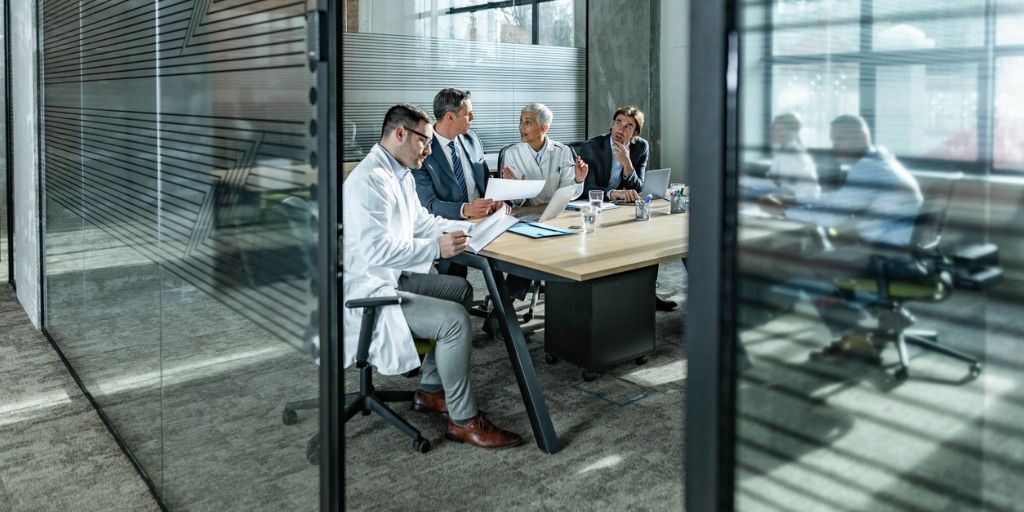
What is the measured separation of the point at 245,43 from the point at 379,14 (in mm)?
5116

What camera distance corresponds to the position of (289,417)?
229 centimetres

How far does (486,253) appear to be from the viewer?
3.77m

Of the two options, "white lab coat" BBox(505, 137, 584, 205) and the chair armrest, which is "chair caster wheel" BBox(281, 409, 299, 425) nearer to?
the chair armrest

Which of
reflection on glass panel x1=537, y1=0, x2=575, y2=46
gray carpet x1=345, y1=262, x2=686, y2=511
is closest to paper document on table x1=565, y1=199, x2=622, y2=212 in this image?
gray carpet x1=345, y1=262, x2=686, y2=511

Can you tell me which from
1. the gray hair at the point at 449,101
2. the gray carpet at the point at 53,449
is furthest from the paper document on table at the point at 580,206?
the gray carpet at the point at 53,449

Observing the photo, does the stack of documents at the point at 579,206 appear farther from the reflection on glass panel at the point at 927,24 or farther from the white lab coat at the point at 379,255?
the reflection on glass panel at the point at 927,24

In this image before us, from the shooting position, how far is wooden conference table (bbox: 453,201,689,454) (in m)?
3.56

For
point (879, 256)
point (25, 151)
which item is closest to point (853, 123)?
point (879, 256)

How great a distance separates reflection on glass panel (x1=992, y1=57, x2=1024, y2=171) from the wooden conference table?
2.39m

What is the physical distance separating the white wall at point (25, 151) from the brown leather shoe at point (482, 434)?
2934 millimetres

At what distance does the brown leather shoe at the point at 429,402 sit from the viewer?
3.97m

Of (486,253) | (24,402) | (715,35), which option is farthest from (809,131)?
(24,402)

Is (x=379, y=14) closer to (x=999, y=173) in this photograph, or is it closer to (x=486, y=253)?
(x=486, y=253)

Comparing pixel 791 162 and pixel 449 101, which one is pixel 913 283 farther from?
pixel 449 101
